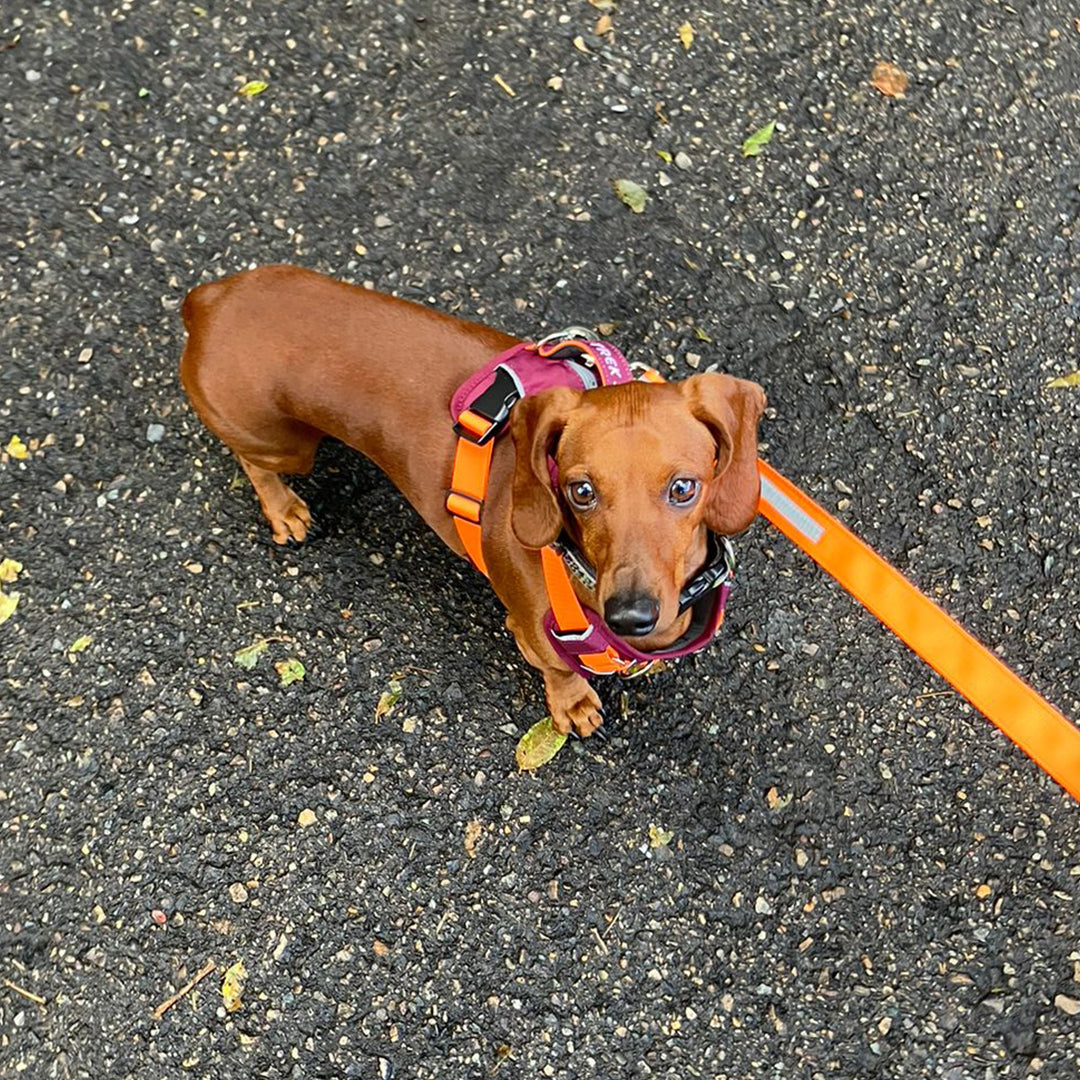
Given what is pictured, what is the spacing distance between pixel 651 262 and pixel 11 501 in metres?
2.67

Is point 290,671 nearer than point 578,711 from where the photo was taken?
No

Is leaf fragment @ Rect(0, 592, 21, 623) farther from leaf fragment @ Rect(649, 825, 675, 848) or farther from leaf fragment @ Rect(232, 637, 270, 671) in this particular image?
leaf fragment @ Rect(649, 825, 675, 848)

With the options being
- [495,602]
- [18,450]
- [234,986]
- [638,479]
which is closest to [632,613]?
[638,479]

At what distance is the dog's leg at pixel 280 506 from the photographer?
3.80 metres

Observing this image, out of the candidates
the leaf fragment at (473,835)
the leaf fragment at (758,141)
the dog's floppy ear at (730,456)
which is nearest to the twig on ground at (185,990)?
the leaf fragment at (473,835)

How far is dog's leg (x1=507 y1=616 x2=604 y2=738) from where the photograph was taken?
3346 mm

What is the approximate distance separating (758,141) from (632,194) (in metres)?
0.58

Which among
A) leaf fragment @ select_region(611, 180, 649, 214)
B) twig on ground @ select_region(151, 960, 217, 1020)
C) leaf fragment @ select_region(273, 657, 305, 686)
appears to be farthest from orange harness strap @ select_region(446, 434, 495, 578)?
twig on ground @ select_region(151, 960, 217, 1020)

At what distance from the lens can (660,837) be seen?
3.59 m

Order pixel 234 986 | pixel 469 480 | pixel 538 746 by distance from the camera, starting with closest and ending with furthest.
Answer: pixel 469 480 → pixel 234 986 → pixel 538 746

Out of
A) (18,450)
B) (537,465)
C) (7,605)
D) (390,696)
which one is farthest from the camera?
(18,450)

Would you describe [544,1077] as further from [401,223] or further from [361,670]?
[401,223]

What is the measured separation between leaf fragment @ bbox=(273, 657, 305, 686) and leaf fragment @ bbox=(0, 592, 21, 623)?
1028 mm

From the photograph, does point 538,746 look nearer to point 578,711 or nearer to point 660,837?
point 578,711
